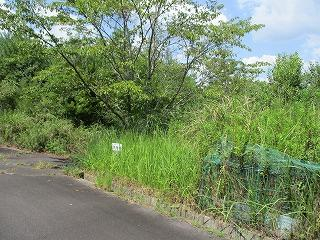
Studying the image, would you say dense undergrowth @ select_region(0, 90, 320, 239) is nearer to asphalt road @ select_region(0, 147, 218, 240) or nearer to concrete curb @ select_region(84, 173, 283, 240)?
concrete curb @ select_region(84, 173, 283, 240)

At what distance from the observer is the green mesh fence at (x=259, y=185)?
5426 millimetres

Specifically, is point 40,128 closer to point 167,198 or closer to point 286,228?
point 167,198

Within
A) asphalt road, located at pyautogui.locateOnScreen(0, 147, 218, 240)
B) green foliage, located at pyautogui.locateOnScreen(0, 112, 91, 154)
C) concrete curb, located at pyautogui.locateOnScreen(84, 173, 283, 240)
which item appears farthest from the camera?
green foliage, located at pyautogui.locateOnScreen(0, 112, 91, 154)

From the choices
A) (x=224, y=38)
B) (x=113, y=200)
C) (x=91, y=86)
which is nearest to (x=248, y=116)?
(x=113, y=200)

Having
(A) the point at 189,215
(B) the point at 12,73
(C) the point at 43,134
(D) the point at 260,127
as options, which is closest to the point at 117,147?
(A) the point at 189,215

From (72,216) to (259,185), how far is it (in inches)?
109

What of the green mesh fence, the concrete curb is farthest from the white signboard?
the green mesh fence

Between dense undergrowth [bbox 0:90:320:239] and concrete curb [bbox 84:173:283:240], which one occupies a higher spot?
dense undergrowth [bbox 0:90:320:239]

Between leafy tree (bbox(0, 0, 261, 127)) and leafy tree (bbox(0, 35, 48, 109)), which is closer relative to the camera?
leafy tree (bbox(0, 0, 261, 127))

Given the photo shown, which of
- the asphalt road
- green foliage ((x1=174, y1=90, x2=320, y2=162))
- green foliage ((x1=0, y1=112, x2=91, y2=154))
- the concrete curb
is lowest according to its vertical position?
the asphalt road

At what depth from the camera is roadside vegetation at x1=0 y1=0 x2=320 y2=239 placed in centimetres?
598

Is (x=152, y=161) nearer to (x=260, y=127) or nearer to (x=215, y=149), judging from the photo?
(x=215, y=149)

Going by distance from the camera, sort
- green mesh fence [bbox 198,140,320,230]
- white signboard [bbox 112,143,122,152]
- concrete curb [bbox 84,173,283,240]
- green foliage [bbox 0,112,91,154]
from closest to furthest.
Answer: green mesh fence [bbox 198,140,320,230], concrete curb [bbox 84,173,283,240], white signboard [bbox 112,143,122,152], green foliage [bbox 0,112,91,154]

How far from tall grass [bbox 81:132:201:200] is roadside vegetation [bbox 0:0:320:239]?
2cm
